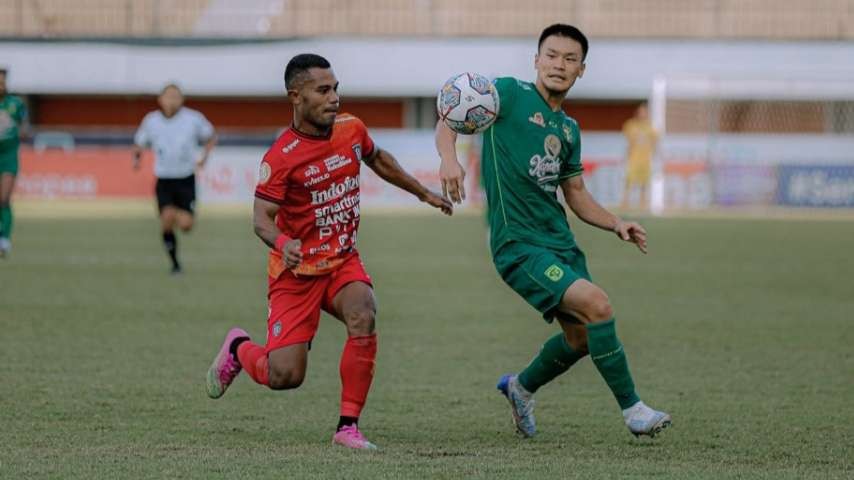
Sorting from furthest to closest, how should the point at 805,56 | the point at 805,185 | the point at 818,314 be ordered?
the point at 805,56 < the point at 805,185 < the point at 818,314

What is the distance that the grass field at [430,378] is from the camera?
6.32 meters

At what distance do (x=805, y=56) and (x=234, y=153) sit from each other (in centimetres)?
1739

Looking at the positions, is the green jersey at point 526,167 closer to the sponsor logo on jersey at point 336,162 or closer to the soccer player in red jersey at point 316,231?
the soccer player in red jersey at point 316,231

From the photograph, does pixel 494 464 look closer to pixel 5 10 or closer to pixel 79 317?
pixel 79 317

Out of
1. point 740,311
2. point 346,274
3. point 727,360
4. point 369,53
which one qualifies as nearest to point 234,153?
point 369,53

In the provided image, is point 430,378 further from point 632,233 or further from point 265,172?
point 265,172

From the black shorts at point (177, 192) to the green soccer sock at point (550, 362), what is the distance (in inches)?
418

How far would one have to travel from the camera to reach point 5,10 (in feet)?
156

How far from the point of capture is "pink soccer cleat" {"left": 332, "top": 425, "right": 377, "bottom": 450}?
6.58 meters

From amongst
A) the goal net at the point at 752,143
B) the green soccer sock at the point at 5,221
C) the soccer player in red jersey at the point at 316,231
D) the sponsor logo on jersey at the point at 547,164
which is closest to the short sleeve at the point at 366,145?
the soccer player in red jersey at the point at 316,231

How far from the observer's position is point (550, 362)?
7.27 m

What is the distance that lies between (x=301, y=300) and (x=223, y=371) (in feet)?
2.44

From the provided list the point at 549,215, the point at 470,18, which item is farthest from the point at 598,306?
the point at 470,18

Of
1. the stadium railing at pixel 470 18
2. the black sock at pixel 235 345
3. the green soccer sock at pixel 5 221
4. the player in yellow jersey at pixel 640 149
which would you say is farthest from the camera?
the stadium railing at pixel 470 18
